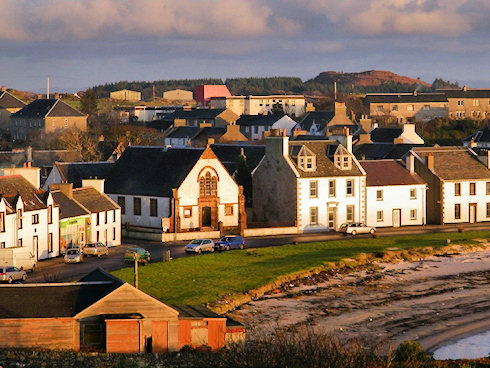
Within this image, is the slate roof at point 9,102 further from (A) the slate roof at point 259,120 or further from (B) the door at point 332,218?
(B) the door at point 332,218

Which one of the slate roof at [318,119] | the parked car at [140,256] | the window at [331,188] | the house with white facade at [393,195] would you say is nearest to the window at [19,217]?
the parked car at [140,256]

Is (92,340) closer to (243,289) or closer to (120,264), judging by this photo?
(243,289)

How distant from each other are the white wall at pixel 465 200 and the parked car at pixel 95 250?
2918 centimetres

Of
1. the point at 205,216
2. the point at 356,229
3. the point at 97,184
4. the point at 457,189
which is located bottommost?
the point at 356,229

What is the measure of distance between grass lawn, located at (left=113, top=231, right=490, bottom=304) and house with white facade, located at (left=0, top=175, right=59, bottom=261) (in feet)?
24.4

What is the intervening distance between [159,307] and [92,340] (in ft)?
9.15

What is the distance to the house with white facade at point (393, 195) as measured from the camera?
3332 inches

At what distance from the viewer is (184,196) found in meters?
79.3

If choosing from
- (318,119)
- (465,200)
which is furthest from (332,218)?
(318,119)

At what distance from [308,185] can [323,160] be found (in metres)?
2.92

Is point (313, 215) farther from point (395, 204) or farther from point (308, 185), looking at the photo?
point (395, 204)

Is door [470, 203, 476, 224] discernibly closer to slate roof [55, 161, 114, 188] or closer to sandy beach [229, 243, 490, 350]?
sandy beach [229, 243, 490, 350]

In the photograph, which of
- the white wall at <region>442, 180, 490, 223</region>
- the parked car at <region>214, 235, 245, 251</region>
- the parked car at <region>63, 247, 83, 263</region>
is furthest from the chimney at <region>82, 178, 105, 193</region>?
the white wall at <region>442, 180, 490, 223</region>

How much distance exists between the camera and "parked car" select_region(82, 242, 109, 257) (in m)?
69.0
